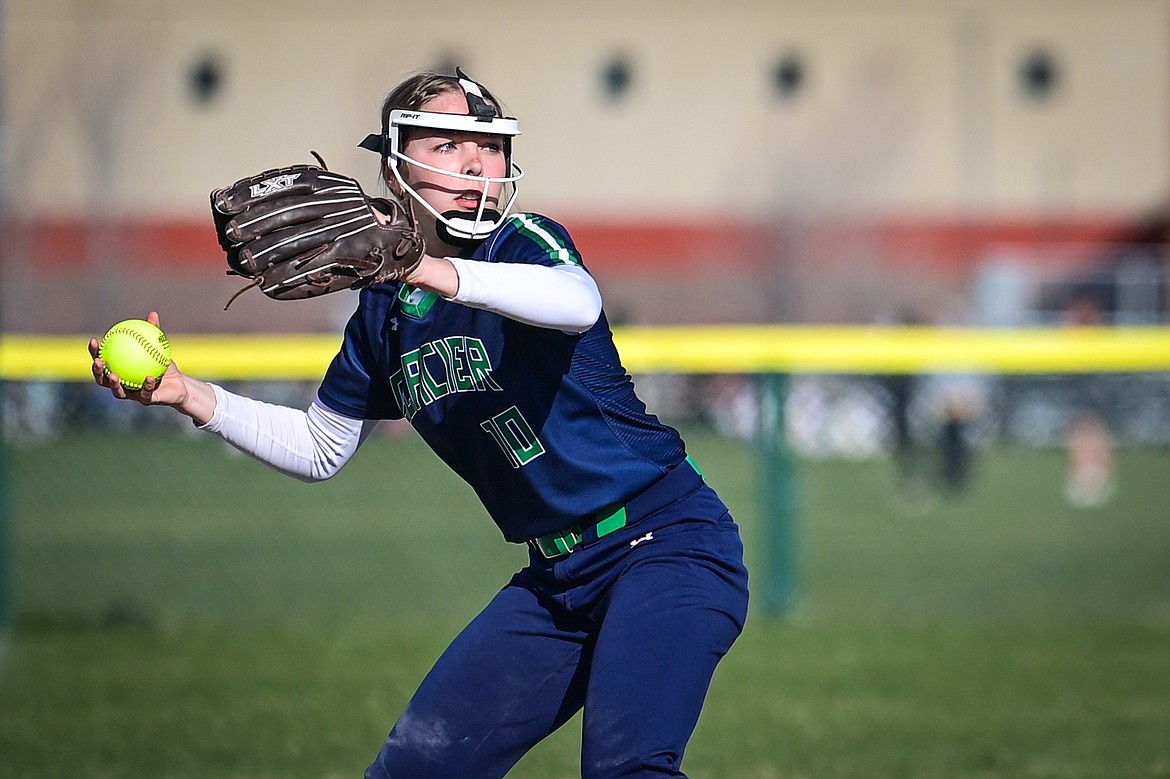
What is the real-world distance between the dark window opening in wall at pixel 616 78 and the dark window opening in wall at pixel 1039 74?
8840 mm

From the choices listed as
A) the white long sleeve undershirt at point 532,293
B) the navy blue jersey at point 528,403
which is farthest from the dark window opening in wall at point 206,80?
the white long sleeve undershirt at point 532,293

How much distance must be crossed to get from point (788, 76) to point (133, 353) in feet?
104

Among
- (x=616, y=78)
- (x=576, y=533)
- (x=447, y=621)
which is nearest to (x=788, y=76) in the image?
(x=616, y=78)

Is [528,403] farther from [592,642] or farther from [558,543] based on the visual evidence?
[592,642]

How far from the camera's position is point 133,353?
326cm

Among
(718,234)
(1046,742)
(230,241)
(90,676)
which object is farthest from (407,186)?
(718,234)

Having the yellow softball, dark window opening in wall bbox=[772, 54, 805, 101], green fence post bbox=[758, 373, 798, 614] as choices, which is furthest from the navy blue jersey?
dark window opening in wall bbox=[772, 54, 805, 101]

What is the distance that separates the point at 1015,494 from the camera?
42.1 feet

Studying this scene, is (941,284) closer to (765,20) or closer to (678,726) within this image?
(765,20)

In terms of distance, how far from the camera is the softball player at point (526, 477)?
3.13 m

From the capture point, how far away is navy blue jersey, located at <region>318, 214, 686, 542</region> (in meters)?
3.17

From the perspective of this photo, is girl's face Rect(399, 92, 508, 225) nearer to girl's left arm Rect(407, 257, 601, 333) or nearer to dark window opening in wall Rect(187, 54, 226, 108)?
girl's left arm Rect(407, 257, 601, 333)

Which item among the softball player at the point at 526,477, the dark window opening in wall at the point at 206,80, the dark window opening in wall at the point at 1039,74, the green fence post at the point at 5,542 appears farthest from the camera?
the dark window opening in wall at the point at 1039,74

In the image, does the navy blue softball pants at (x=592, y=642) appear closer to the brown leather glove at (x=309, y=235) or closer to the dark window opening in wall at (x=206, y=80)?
the brown leather glove at (x=309, y=235)
